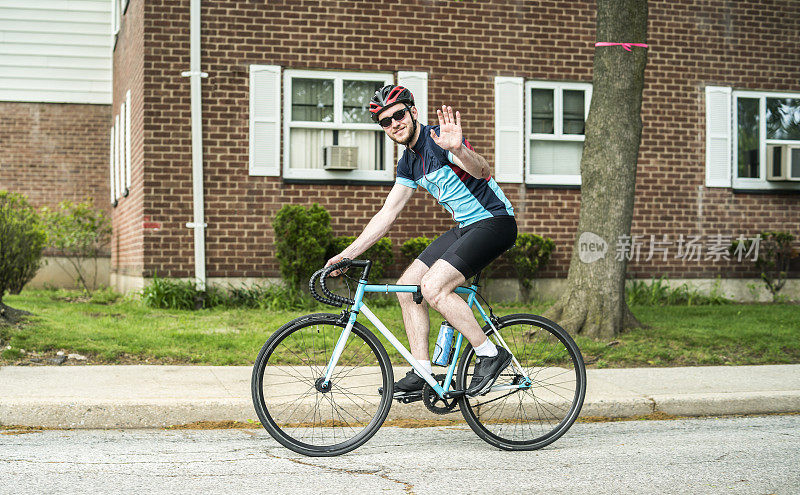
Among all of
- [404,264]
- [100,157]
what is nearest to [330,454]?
[404,264]

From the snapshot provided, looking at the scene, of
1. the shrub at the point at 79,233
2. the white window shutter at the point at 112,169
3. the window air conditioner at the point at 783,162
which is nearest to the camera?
the window air conditioner at the point at 783,162

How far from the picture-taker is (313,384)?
194 inches

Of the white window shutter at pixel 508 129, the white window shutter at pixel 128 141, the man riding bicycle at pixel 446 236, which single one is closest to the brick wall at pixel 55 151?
the white window shutter at pixel 128 141

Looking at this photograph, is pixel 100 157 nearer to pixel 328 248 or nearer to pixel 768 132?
pixel 328 248

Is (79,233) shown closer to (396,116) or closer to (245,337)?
(245,337)

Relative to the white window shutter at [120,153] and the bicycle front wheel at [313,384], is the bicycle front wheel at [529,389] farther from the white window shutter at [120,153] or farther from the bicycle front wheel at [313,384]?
the white window shutter at [120,153]

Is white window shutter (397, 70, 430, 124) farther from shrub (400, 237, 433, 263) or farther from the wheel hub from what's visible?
the wheel hub

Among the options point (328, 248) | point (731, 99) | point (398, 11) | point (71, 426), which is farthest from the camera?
point (731, 99)

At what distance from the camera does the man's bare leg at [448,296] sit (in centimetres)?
474

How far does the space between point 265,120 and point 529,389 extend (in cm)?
787

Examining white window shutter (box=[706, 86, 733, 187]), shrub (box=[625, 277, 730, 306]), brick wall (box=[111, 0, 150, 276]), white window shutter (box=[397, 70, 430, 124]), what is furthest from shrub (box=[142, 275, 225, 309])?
white window shutter (box=[706, 86, 733, 187])

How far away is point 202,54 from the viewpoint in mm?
12039

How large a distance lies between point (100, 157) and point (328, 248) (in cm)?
810

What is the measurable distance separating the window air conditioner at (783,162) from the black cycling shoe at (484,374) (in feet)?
34.6
